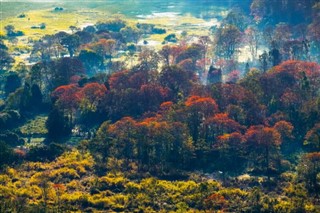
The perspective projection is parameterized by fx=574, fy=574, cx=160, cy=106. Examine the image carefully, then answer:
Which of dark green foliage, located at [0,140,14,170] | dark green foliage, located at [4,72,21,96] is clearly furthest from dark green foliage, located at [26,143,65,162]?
→ dark green foliage, located at [4,72,21,96]

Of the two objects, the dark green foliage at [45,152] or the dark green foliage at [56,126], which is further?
the dark green foliage at [56,126]

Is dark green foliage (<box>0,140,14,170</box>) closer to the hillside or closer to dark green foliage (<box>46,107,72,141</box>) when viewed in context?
the hillside

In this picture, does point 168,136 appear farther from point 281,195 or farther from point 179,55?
point 179,55

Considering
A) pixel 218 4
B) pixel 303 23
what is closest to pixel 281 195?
pixel 303 23

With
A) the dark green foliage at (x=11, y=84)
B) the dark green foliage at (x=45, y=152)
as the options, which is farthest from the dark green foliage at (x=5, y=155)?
the dark green foliage at (x=11, y=84)

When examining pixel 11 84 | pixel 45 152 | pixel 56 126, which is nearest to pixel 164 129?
pixel 45 152

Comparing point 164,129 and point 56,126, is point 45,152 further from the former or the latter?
point 164,129

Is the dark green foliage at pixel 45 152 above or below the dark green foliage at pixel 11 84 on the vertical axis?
below

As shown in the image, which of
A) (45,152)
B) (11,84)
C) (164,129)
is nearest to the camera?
(164,129)

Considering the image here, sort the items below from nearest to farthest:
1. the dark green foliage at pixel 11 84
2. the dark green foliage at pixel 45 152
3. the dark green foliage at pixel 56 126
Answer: the dark green foliage at pixel 45 152 < the dark green foliage at pixel 56 126 < the dark green foliage at pixel 11 84

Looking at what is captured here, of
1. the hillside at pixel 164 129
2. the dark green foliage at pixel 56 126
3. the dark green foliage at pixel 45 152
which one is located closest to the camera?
the hillside at pixel 164 129

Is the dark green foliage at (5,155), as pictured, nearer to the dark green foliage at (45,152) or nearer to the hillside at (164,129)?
the hillside at (164,129)
